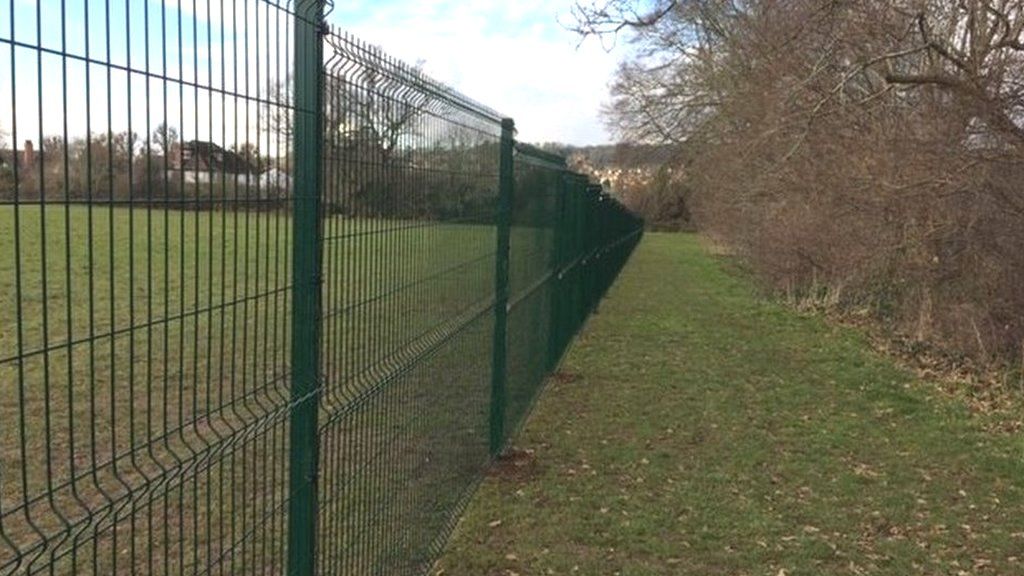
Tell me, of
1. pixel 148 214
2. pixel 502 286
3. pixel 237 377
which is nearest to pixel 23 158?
pixel 148 214

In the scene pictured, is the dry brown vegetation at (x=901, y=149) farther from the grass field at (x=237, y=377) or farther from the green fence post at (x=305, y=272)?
the green fence post at (x=305, y=272)

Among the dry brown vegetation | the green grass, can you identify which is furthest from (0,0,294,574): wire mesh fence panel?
the dry brown vegetation

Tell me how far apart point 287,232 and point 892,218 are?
12660mm

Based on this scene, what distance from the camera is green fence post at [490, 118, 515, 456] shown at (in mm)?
6594

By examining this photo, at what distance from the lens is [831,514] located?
6.48m

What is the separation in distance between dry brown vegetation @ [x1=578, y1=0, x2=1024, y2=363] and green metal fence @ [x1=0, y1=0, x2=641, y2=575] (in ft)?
19.4

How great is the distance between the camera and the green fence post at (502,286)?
6594 mm

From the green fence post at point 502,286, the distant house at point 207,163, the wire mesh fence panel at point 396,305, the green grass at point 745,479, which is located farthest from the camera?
the green fence post at point 502,286

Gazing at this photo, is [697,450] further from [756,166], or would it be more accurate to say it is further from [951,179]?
[756,166]

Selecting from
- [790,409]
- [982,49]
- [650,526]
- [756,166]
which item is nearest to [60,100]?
[650,526]

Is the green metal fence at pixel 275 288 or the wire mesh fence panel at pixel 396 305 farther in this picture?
the wire mesh fence panel at pixel 396 305

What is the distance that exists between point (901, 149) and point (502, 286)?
7.60m

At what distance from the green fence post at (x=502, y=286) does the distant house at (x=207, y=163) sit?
13.1ft

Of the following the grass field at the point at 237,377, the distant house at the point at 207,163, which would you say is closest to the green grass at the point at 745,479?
the grass field at the point at 237,377
